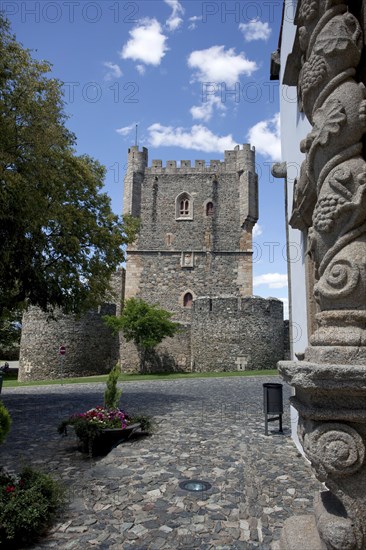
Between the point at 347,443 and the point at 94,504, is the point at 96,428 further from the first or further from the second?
the point at 347,443

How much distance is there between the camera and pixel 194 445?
6.34 metres

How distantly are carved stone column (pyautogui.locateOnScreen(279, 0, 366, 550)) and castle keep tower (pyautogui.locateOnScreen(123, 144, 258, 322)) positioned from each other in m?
29.3

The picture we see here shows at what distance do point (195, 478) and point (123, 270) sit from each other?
29947 mm

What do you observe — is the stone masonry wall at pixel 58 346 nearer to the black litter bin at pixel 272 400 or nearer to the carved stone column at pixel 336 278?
the black litter bin at pixel 272 400

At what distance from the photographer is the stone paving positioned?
11.2 ft

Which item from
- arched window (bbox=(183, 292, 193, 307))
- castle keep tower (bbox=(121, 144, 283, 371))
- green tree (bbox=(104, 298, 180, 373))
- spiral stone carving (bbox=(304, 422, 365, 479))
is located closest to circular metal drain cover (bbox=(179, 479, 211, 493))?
spiral stone carving (bbox=(304, 422, 365, 479))

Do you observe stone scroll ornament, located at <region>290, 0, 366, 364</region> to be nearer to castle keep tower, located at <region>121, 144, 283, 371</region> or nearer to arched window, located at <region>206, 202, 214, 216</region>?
castle keep tower, located at <region>121, 144, 283, 371</region>

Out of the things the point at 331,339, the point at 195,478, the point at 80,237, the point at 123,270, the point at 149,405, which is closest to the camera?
the point at 331,339

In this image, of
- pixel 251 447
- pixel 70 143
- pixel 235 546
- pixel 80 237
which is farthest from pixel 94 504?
pixel 70 143

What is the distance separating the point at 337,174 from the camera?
215 centimetres

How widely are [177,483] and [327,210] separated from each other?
3.72 metres

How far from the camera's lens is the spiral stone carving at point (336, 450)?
1.84 meters

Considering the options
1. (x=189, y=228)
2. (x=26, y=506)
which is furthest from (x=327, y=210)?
(x=189, y=228)

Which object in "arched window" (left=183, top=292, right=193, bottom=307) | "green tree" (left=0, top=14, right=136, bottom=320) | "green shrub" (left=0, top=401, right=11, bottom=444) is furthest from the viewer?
"arched window" (left=183, top=292, right=193, bottom=307)
